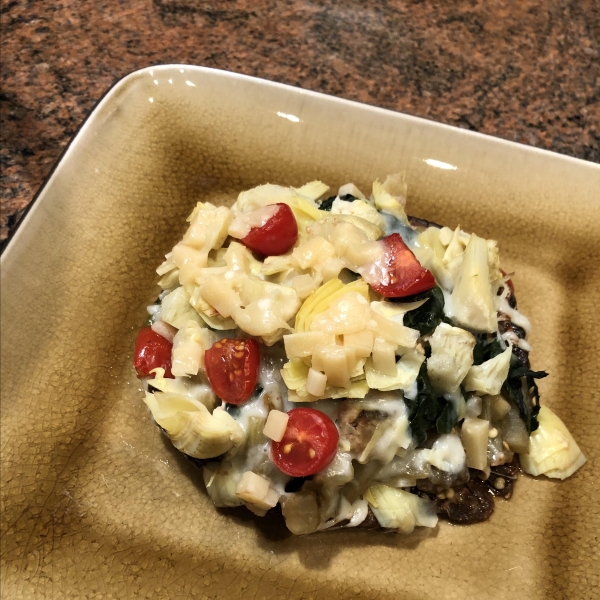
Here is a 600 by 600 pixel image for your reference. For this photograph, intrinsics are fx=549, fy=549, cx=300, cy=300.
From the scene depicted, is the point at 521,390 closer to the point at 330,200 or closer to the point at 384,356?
the point at 384,356

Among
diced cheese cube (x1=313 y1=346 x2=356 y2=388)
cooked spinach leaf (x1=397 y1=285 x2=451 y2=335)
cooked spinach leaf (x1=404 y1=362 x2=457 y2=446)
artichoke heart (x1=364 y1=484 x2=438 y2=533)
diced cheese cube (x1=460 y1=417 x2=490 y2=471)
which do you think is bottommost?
artichoke heart (x1=364 y1=484 x2=438 y2=533)

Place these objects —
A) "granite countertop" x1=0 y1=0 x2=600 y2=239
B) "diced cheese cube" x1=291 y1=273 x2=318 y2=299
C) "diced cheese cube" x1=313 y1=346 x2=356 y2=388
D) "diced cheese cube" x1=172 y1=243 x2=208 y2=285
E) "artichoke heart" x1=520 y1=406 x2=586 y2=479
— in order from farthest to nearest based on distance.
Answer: "granite countertop" x1=0 y1=0 x2=600 y2=239 → "artichoke heart" x1=520 y1=406 x2=586 y2=479 → "diced cheese cube" x1=172 y1=243 x2=208 y2=285 → "diced cheese cube" x1=291 y1=273 x2=318 y2=299 → "diced cheese cube" x1=313 y1=346 x2=356 y2=388

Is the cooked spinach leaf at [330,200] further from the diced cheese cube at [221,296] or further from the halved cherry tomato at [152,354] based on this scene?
the halved cherry tomato at [152,354]

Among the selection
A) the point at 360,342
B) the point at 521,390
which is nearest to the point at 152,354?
the point at 360,342

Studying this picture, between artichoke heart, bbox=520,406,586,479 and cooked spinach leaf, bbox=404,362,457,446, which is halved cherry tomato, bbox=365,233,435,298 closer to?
cooked spinach leaf, bbox=404,362,457,446

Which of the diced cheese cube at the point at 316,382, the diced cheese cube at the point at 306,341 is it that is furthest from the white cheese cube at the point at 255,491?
the diced cheese cube at the point at 306,341

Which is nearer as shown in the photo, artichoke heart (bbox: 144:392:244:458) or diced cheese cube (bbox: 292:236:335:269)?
artichoke heart (bbox: 144:392:244:458)

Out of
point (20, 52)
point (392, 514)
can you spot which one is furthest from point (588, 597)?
point (20, 52)

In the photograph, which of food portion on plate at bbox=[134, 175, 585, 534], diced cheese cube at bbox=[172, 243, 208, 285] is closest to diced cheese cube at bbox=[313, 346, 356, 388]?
food portion on plate at bbox=[134, 175, 585, 534]
